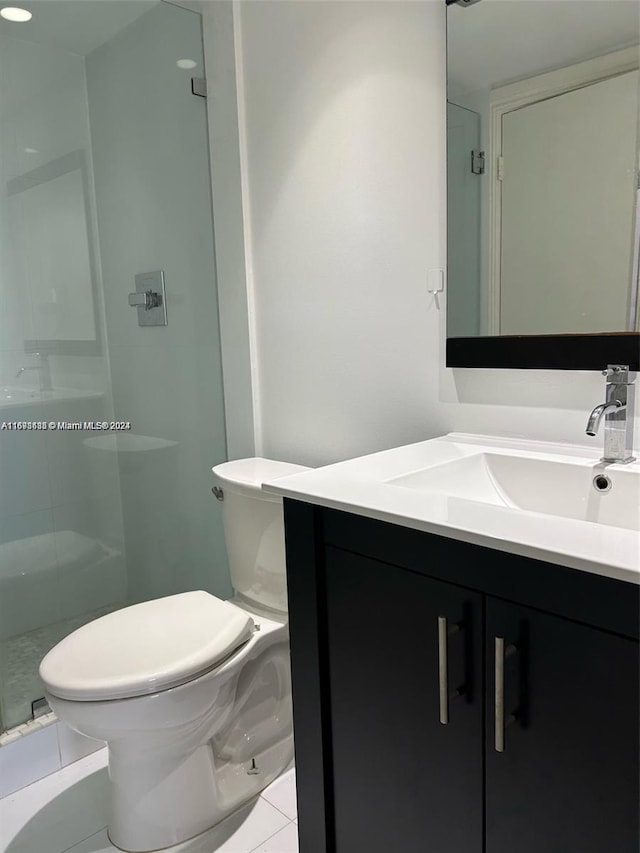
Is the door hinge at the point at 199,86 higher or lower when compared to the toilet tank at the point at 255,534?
higher

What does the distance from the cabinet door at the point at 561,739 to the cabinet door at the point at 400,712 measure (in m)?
0.04

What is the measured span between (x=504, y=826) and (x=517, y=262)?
992 millimetres

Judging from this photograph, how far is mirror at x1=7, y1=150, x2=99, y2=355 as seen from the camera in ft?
5.97

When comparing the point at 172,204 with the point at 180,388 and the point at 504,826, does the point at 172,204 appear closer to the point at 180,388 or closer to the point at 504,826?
the point at 180,388

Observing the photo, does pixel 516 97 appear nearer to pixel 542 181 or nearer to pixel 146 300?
pixel 542 181

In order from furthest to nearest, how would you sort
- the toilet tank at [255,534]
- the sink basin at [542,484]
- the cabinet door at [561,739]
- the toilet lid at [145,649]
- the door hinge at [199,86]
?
the door hinge at [199,86] → the toilet tank at [255,534] → the toilet lid at [145,649] → the sink basin at [542,484] → the cabinet door at [561,739]

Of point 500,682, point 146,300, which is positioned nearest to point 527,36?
point 500,682

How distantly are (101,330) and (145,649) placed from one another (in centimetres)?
106

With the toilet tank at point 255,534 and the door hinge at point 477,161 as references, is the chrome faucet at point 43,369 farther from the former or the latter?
the door hinge at point 477,161

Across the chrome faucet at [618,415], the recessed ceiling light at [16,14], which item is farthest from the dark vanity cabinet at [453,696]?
the recessed ceiling light at [16,14]

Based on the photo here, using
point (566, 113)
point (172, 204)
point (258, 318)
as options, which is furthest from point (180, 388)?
point (566, 113)

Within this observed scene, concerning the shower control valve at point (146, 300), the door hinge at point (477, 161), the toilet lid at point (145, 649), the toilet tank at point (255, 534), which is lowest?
the toilet lid at point (145, 649)

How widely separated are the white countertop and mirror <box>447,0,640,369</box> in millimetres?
193

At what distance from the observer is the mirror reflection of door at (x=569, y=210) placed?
112cm
